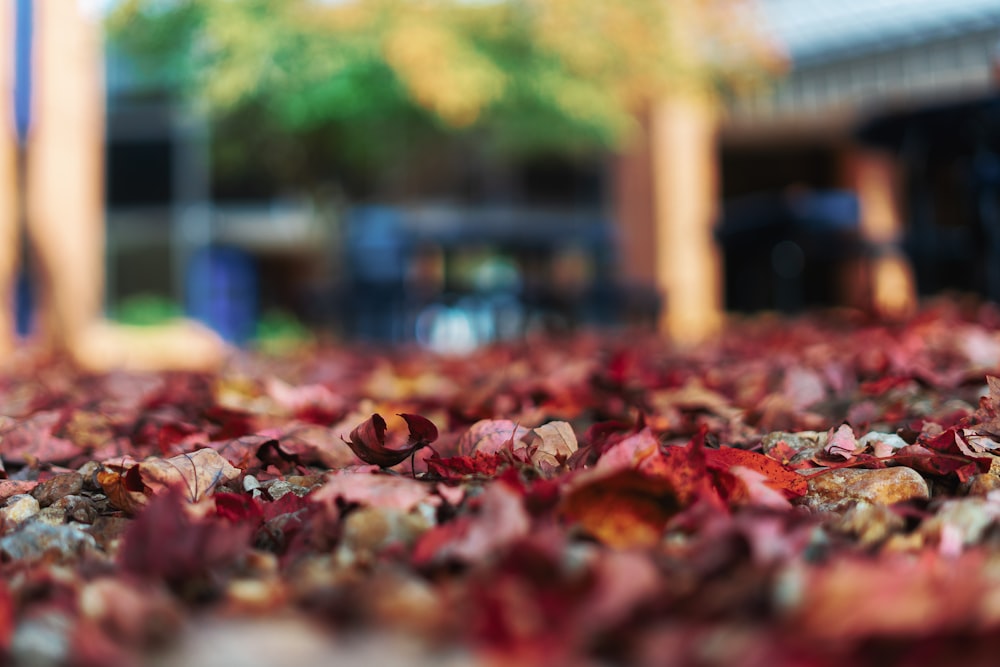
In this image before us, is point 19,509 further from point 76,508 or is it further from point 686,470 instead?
point 686,470

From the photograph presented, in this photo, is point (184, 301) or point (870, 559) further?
point (184, 301)

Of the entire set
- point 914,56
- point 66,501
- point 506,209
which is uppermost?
point 914,56

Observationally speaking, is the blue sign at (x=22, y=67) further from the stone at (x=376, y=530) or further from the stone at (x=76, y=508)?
the stone at (x=376, y=530)

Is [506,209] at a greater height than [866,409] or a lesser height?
greater

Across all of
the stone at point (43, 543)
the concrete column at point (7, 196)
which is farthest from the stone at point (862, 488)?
the concrete column at point (7, 196)

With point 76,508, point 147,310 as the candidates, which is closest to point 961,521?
point 76,508

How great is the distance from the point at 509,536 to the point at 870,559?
30cm

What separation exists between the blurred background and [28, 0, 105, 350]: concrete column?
5.79ft

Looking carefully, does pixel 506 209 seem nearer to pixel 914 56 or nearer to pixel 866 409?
pixel 914 56

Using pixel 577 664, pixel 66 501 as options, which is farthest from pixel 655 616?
pixel 66 501

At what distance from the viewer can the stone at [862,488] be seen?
4.12ft

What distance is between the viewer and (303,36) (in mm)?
8109

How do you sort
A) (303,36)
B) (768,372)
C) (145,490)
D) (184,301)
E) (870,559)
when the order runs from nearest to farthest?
(870,559)
(145,490)
(768,372)
(303,36)
(184,301)

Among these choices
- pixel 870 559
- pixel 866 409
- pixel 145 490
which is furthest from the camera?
pixel 866 409
